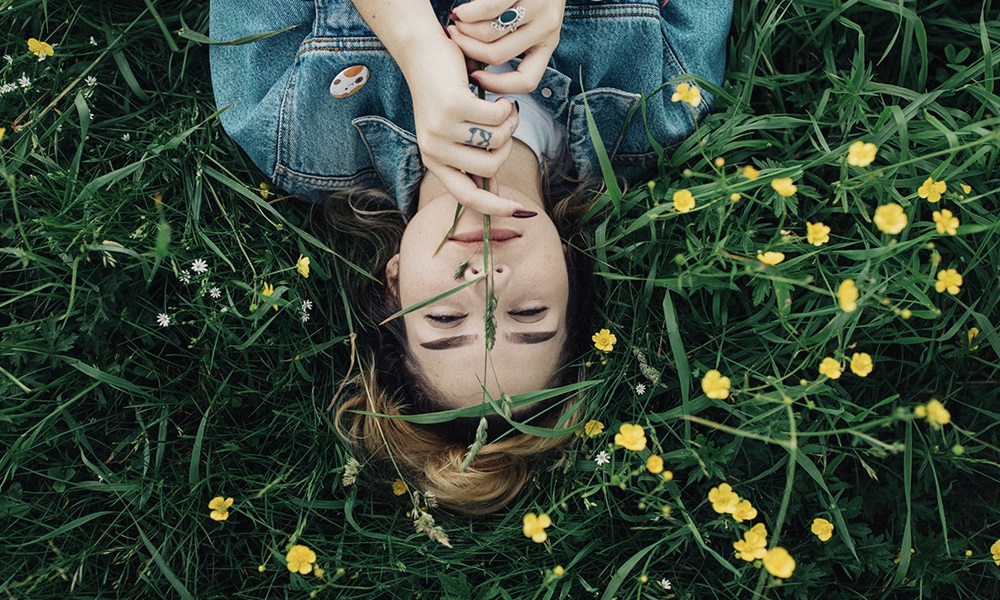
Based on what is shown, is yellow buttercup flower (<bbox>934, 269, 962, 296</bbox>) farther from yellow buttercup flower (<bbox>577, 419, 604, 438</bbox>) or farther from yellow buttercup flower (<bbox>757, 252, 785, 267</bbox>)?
yellow buttercup flower (<bbox>577, 419, 604, 438</bbox>)

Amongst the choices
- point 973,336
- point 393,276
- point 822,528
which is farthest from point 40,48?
point 973,336

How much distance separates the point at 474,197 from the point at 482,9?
51 cm

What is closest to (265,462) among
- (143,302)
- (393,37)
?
(143,302)

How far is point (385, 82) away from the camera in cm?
238

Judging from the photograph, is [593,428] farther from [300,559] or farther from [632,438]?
[300,559]

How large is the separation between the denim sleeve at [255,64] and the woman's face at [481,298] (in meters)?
0.64

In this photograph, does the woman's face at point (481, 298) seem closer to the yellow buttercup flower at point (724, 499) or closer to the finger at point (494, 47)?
the finger at point (494, 47)

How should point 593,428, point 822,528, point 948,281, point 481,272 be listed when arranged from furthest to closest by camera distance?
point 593,428
point 822,528
point 481,272
point 948,281

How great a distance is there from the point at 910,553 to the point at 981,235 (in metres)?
1.02

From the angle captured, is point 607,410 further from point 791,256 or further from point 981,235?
point 981,235

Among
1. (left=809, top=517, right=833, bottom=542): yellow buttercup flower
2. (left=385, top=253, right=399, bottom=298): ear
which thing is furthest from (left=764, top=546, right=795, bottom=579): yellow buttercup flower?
(left=385, top=253, right=399, bottom=298): ear

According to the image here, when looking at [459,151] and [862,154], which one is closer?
[862,154]

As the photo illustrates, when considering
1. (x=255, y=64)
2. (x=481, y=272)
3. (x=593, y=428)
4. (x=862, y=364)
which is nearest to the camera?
(x=862, y=364)

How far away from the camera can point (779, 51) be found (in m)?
2.67
